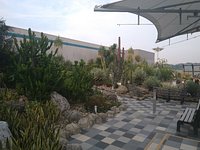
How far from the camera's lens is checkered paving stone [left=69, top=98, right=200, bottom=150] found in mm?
4816

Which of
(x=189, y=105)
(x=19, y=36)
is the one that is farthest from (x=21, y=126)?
(x=19, y=36)

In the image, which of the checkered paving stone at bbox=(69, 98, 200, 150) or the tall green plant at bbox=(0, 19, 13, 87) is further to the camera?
the tall green plant at bbox=(0, 19, 13, 87)

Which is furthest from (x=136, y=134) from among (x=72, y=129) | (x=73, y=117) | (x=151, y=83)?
(x=151, y=83)

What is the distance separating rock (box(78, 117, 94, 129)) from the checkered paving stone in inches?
6.3

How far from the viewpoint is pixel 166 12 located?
5699mm

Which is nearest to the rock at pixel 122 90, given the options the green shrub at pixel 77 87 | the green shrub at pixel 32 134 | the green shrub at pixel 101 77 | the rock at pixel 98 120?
the green shrub at pixel 101 77

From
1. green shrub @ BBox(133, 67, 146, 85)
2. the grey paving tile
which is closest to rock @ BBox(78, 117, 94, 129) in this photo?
the grey paving tile

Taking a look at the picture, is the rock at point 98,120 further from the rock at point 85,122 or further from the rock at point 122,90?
the rock at point 122,90

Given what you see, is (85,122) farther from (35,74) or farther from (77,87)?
(35,74)

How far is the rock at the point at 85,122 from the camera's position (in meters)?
5.86

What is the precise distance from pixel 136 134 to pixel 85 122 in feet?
5.18

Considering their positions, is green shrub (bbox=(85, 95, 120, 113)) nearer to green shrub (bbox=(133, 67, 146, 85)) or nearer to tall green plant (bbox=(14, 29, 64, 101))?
tall green plant (bbox=(14, 29, 64, 101))

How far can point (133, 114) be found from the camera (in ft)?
25.7

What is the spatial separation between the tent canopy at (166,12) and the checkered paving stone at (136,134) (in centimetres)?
344
